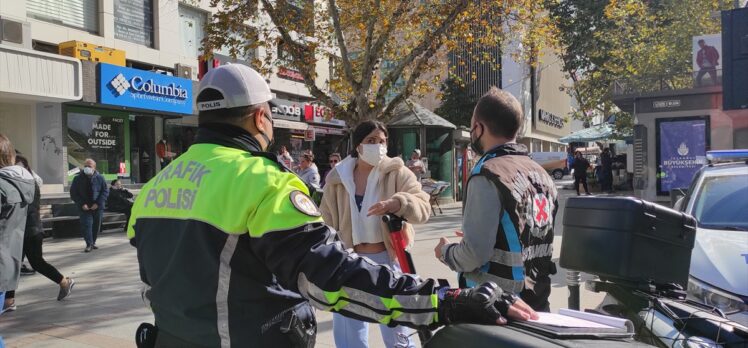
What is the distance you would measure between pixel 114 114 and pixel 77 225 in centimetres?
461

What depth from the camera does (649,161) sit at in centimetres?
1652

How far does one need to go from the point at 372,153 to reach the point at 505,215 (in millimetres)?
1617

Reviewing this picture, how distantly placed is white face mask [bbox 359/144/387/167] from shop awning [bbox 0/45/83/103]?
11801 mm

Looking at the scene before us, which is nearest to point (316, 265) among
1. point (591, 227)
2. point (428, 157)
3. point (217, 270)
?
point (217, 270)

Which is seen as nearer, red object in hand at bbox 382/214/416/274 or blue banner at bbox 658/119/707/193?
red object in hand at bbox 382/214/416/274

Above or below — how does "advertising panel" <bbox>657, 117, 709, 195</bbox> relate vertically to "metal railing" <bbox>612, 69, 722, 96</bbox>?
below

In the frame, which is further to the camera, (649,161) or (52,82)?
(649,161)

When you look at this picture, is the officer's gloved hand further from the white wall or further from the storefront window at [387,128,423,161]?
the storefront window at [387,128,423,161]

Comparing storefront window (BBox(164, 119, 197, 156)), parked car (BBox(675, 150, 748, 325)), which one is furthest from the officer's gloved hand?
storefront window (BBox(164, 119, 197, 156))

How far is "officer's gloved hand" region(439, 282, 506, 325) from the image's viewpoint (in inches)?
60.3

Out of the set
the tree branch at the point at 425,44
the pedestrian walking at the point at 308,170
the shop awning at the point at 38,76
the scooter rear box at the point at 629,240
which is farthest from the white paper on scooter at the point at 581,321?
the shop awning at the point at 38,76

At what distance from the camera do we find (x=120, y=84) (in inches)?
581

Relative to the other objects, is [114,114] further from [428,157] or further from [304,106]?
[428,157]

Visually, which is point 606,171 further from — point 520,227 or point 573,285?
point 520,227
